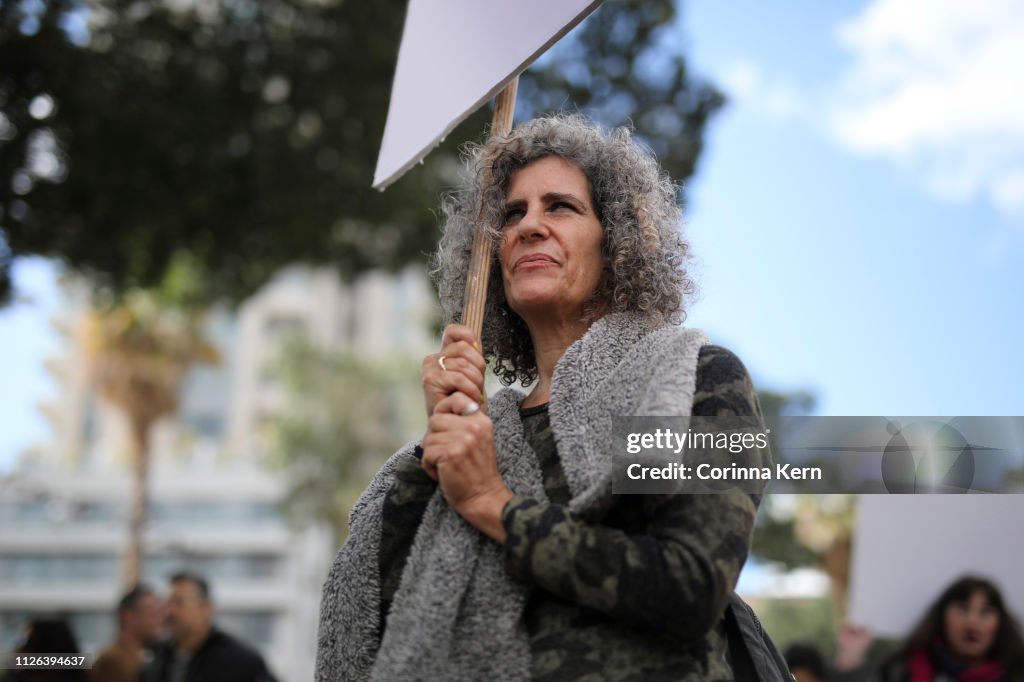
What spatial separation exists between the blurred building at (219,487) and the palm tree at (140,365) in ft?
2.80

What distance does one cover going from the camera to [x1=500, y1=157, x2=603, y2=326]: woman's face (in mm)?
2266

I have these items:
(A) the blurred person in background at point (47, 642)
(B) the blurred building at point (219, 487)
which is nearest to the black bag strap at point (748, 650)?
(A) the blurred person in background at point (47, 642)

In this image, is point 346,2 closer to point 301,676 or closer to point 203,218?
point 203,218

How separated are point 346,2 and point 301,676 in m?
29.5

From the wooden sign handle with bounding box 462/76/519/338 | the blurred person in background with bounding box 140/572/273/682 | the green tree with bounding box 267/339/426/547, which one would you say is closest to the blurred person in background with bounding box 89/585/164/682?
the blurred person in background with bounding box 140/572/273/682

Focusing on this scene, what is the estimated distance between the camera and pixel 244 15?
12555 mm

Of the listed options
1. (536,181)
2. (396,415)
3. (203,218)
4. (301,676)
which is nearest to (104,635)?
(301,676)

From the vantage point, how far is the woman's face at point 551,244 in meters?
2.27

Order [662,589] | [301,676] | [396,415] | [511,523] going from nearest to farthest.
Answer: [662,589] → [511,523] → [396,415] → [301,676]

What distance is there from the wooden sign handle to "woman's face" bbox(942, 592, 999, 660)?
322cm

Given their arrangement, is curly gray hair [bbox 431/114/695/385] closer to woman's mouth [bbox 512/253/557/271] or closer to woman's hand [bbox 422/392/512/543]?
woman's mouth [bbox 512/253/557/271]

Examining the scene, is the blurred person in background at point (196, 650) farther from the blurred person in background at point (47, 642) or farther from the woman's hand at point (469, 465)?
the woman's hand at point (469, 465)

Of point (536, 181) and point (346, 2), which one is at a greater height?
point (346, 2)

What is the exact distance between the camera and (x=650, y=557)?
70.8 inches
